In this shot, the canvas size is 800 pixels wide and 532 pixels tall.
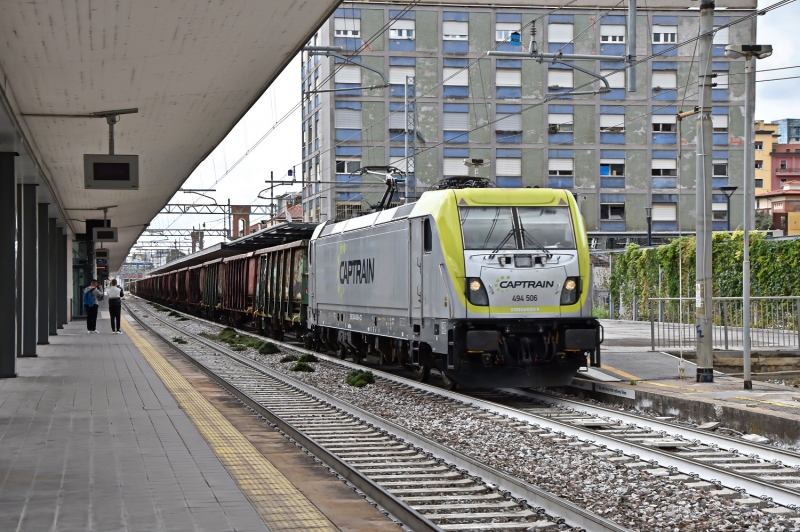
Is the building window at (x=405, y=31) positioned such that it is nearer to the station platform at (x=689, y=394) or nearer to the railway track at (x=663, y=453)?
the station platform at (x=689, y=394)

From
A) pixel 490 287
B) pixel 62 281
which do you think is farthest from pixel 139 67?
pixel 62 281

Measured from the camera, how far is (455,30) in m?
63.2

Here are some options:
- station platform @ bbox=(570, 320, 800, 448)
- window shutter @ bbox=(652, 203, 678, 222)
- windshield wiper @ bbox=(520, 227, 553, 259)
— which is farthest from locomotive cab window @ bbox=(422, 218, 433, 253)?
window shutter @ bbox=(652, 203, 678, 222)

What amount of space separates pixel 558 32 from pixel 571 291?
169 ft

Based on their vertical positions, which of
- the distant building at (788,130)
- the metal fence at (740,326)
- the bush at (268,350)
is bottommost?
the bush at (268,350)

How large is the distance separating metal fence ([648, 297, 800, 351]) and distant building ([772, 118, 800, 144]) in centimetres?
11516

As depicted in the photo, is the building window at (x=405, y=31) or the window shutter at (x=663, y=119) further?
the window shutter at (x=663, y=119)

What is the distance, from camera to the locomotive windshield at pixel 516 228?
14.4 m

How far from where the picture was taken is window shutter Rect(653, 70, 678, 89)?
6425cm

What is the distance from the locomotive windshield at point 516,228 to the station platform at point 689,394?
232cm

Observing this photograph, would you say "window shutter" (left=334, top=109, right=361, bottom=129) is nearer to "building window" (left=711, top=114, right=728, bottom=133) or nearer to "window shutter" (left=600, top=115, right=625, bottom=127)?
"window shutter" (left=600, top=115, right=625, bottom=127)

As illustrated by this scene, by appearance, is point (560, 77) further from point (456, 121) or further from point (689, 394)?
point (689, 394)

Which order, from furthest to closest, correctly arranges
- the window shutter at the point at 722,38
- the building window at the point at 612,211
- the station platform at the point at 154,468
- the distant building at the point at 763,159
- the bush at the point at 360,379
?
1. the distant building at the point at 763,159
2. the building window at the point at 612,211
3. the window shutter at the point at 722,38
4. the bush at the point at 360,379
5. the station platform at the point at 154,468

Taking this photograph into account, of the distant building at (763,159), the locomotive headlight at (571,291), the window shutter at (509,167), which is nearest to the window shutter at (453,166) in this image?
the window shutter at (509,167)
